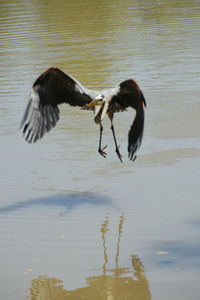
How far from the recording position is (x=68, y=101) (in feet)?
30.5

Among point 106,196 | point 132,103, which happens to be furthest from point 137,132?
point 106,196

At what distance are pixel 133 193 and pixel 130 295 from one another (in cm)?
241

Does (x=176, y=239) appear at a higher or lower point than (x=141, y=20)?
lower

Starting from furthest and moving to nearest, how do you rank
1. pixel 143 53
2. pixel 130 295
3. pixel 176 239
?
pixel 143 53
pixel 176 239
pixel 130 295

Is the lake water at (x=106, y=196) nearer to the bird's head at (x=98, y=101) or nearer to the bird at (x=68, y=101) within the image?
the bird at (x=68, y=101)

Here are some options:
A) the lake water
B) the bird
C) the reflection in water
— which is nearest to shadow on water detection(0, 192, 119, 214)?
the lake water

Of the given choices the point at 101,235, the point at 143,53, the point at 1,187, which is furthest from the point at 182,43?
the point at 101,235

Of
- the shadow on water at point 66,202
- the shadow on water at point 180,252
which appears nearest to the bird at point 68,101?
the shadow on water at point 66,202

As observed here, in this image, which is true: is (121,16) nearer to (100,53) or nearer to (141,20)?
(141,20)

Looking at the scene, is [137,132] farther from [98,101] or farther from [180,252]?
[180,252]

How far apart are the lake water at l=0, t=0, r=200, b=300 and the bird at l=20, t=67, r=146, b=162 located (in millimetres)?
799

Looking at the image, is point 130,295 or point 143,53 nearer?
point 130,295

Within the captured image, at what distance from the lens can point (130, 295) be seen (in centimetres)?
647

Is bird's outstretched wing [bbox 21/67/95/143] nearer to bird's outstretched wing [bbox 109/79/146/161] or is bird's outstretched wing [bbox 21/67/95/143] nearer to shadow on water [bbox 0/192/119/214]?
bird's outstretched wing [bbox 109/79/146/161]
